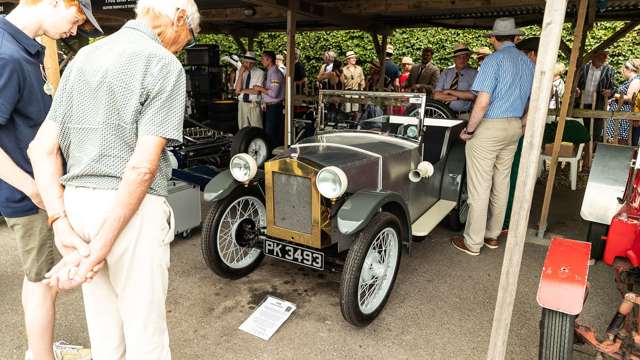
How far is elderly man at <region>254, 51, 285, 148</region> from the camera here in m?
6.92

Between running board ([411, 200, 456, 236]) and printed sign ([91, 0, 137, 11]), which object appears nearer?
running board ([411, 200, 456, 236])

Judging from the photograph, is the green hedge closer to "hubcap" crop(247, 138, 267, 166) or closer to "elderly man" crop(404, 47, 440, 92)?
"elderly man" crop(404, 47, 440, 92)

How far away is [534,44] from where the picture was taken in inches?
164

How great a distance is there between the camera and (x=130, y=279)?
1.36m

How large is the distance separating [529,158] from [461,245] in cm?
248

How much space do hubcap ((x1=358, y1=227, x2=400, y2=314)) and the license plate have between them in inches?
11.5

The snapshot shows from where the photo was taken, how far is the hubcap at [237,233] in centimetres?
310

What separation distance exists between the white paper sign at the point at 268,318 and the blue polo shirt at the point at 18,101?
1.36 metres

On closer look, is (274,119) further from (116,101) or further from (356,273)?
(116,101)

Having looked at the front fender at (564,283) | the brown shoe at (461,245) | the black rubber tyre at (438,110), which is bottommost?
the brown shoe at (461,245)

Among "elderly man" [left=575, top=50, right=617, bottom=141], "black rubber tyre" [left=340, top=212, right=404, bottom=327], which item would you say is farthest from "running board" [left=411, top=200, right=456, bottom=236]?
"elderly man" [left=575, top=50, right=617, bottom=141]

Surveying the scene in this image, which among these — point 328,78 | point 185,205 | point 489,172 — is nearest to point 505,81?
point 489,172

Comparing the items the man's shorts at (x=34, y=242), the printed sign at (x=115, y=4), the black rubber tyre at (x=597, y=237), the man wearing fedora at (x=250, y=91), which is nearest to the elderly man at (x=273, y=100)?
the man wearing fedora at (x=250, y=91)

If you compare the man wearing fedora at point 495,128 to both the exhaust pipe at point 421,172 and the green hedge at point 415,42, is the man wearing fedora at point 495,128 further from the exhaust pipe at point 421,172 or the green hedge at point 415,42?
the green hedge at point 415,42
